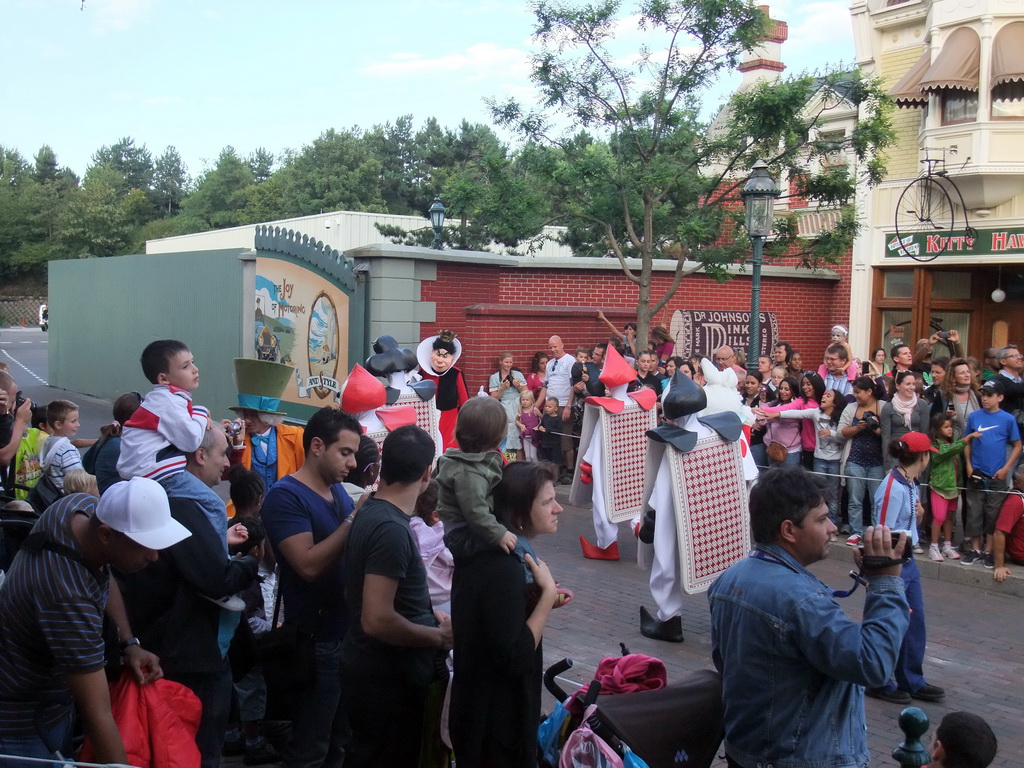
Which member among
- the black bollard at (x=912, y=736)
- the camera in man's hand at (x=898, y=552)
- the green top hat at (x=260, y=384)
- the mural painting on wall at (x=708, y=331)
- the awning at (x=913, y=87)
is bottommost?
the black bollard at (x=912, y=736)

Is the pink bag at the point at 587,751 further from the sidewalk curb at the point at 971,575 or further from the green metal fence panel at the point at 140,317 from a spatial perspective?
the green metal fence panel at the point at 140,317

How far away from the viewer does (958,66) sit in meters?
16.9

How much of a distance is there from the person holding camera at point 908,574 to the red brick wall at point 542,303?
865 centimetres

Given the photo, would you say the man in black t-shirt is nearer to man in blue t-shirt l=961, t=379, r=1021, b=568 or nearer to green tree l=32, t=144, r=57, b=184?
man in blue t-shirt l=961, t=379, r=1021, b=568

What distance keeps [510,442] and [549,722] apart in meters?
9.39

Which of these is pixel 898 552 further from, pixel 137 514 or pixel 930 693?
pixel 930 693

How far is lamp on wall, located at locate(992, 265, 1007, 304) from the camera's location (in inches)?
705

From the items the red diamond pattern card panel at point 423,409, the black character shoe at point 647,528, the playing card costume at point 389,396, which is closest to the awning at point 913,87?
the playing card costume at point 389,396

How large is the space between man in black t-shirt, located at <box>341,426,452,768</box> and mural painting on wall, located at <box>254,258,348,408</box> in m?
10.6

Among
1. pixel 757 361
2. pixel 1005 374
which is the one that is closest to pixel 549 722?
pixel 1005 374

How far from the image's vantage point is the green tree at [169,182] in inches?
3479

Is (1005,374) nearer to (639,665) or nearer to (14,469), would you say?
(639,665)

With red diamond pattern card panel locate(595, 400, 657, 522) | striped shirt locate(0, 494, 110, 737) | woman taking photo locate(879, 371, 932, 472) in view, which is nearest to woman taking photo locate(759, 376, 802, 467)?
woman taking photo locate(879, 371, 932, 472)

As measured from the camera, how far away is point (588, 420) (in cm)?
873
